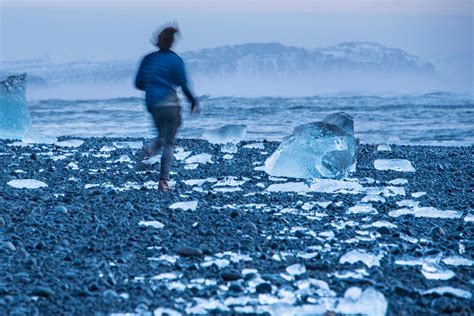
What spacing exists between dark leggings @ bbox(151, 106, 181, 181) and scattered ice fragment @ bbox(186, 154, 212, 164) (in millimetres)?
2391

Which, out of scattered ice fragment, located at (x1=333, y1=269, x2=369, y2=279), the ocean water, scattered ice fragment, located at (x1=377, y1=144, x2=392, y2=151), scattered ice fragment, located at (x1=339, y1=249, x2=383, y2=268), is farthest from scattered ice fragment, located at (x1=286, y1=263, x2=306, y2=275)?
the ocean water

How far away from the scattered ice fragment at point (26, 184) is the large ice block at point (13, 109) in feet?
17.7

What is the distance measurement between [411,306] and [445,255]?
1.14m

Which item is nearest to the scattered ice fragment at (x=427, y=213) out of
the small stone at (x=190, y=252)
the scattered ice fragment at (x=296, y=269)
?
the scattered ice fragment at (x=296, y=269)

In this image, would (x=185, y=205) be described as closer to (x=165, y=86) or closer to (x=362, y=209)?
(x=165, y=86)

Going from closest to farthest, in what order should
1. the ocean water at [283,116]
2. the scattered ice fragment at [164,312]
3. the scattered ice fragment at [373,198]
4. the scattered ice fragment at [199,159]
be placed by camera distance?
the scattered ice fragment at [164,312]
the scattered ice fragment at [373,198]
the scattered ice fragment at [199,159]
the ocean water at [283,116]

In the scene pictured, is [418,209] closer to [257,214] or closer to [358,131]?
[257,214]

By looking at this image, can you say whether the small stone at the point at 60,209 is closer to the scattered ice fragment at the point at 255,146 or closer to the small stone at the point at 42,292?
the small stone at the point at 42,292

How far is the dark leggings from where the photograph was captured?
732cm

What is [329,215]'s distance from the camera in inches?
244

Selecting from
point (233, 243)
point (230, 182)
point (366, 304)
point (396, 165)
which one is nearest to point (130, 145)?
point (230, 182)

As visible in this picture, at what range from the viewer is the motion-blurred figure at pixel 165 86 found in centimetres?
721

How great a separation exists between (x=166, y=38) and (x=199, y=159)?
2938mm

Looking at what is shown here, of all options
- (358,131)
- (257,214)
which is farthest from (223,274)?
(358,131)
